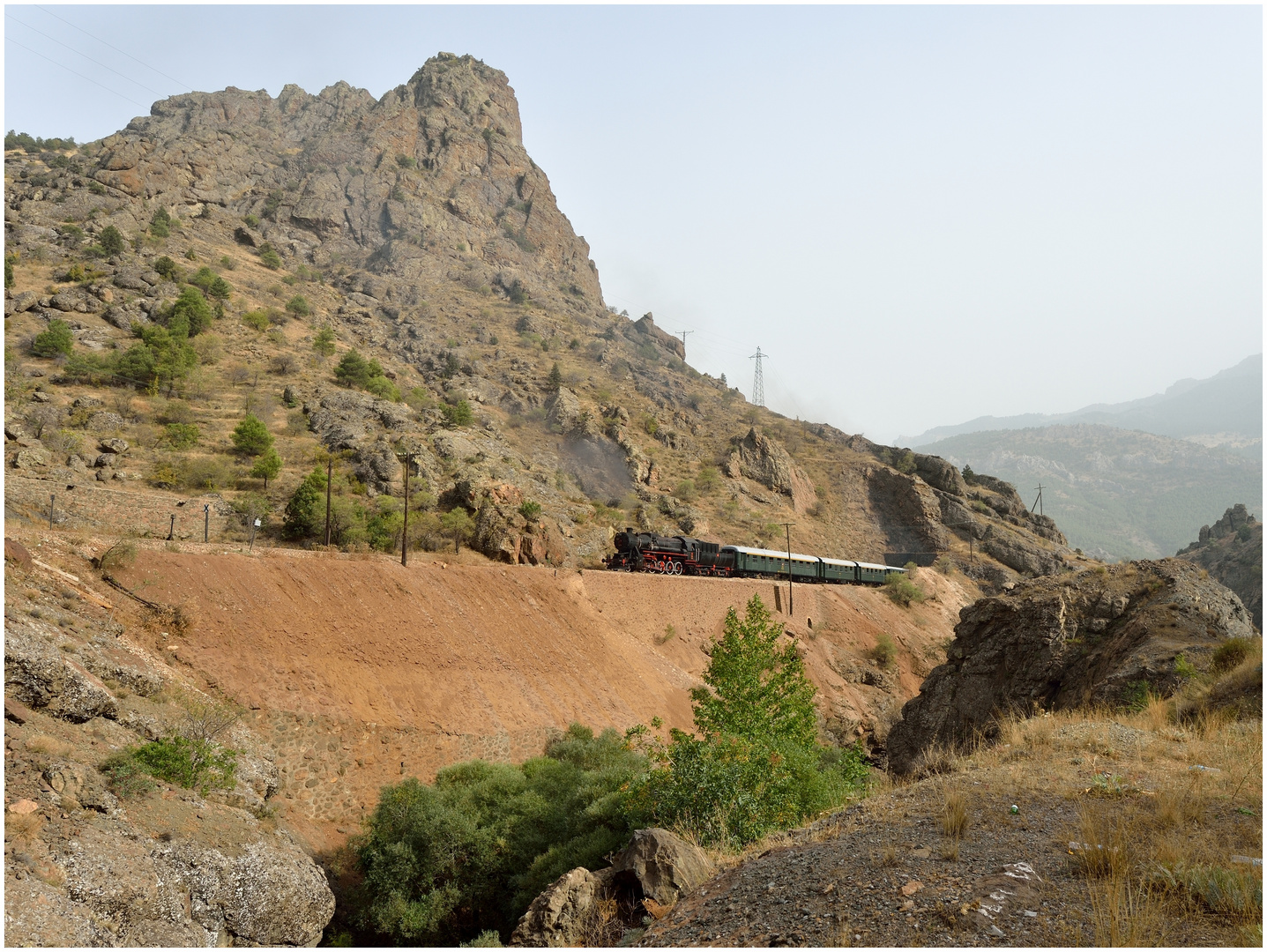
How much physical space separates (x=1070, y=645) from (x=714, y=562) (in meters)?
27.2

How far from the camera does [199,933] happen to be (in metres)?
12.0

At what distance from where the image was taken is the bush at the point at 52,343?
45469 mm

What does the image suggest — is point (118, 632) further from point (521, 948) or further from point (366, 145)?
point (366, 145)

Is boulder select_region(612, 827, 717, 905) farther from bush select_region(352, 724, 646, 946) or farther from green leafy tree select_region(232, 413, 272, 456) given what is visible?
green leafy tree select_region(232, 413, 272, 456)

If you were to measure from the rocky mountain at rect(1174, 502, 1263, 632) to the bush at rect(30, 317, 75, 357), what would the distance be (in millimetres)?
76167

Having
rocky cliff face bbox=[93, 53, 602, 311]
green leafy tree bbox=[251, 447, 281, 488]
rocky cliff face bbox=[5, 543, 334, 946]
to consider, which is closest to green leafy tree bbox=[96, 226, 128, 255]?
rocky cliff face bbox=[93, 53, 602, 311]

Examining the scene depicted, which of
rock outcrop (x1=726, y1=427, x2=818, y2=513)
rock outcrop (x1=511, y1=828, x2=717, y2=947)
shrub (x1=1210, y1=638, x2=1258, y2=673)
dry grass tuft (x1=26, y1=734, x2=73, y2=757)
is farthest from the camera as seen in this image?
rock outcrop (x1=726, y1=427, x2=818, y2=513)

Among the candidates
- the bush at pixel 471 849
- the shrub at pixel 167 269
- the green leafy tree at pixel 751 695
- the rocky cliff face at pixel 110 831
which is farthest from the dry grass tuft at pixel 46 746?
the shrub at pixel 167 269

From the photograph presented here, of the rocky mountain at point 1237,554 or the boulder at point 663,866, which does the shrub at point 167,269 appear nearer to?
the boulder at point 663,866

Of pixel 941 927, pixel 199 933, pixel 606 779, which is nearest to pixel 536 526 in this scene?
pixel 606 779

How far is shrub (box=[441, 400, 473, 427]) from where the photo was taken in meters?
58.4

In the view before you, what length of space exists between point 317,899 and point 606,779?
6807 mm

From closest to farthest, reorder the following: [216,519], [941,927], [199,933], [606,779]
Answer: [941,927] < [199,933] < [606,779] < [216,519]

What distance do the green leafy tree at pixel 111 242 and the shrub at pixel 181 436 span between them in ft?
100
